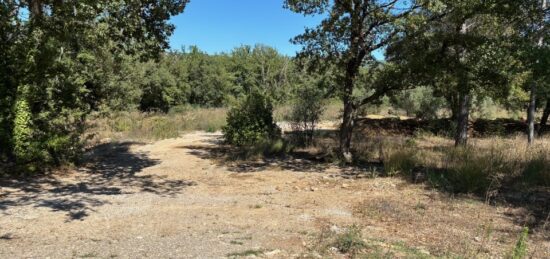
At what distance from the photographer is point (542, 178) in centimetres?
894

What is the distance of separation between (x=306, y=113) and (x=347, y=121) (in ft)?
10.8

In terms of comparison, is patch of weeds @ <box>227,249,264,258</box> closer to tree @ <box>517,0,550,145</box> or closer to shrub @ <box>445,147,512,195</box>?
shrub @ <box>445,147,512,195</box>

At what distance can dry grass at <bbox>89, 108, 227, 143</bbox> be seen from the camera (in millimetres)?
17748

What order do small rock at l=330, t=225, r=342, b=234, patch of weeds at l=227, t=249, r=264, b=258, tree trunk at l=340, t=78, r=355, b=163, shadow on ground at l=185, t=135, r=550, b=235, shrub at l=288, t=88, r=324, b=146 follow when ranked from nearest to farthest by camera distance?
1. patch of weeds at l=227, t=249, r=264, b=258
2. small rock at l=330, t=225, r=342, b=234
3. shadow on ground at l=185, t=135, r=550, b=235
4. tree trunk at l=340, t=78, r=355, b=163
5. shrub at l=288, t=88, r=324, b=146

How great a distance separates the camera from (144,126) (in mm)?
19625

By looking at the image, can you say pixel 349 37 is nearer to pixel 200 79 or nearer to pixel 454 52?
pixel 454 52

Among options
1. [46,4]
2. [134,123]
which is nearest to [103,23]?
[46,4]

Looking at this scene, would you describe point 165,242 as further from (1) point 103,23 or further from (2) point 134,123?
(2) point 134,123

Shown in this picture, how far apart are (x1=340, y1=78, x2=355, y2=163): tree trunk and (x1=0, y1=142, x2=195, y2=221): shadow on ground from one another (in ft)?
14.7

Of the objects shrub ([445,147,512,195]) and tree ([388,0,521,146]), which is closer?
shrub ([445,147,512,195])

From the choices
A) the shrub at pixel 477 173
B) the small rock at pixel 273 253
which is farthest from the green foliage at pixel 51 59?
the shrub at pixel 477 173

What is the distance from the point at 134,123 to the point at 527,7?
15759 mm

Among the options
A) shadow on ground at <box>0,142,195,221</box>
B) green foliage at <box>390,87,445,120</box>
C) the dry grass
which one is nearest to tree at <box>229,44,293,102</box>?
green foliage at <box>390,87,445,120</box>

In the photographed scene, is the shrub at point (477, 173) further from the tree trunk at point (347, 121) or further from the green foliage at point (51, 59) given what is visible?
the green foliage at point (51, 59)
